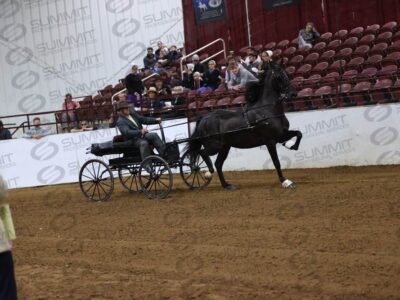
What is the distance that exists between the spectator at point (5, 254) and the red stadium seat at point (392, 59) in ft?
43.7

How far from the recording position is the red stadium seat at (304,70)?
59.6 feet

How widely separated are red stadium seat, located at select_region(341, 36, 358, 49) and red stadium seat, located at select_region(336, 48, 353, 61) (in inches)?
17.3

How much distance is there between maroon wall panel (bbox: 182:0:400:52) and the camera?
855 inches

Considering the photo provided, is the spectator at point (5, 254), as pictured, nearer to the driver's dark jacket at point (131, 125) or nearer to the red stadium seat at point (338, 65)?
the driver's dark jacket at point (131, 125)

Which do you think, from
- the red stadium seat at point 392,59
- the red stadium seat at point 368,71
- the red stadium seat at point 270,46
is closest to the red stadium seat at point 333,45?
the red stadium seat at point 392,59

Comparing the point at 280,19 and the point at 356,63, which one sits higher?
the point at 280,19

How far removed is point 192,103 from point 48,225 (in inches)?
290

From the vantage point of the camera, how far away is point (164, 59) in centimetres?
2344

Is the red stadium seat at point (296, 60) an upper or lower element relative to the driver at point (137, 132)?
upper

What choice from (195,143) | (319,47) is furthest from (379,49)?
(195,143)

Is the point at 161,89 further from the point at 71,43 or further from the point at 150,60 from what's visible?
the point at 71,43

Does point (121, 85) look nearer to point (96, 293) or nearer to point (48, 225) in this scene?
point (48, 225)

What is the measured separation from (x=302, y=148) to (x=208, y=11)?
36.6ft

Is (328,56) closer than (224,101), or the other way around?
(224,101)
